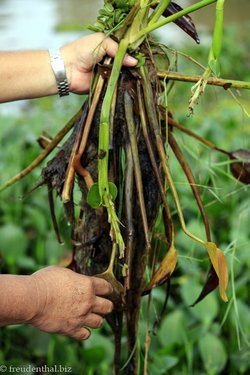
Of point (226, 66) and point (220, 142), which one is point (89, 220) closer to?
point (220, 142)

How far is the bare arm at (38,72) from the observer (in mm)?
1374

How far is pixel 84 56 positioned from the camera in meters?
1.35

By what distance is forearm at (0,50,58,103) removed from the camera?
4.57 ft

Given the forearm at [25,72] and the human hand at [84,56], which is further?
the forearm at [25,72]

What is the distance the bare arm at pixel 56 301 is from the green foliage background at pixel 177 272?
0.74ft

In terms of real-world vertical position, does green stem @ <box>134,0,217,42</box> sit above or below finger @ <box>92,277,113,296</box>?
above

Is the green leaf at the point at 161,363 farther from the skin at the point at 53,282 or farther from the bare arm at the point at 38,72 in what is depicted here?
the bare arm at the point at 38,72

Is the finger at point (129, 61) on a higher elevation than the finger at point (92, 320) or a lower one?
higher

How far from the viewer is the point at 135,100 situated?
1.27 m

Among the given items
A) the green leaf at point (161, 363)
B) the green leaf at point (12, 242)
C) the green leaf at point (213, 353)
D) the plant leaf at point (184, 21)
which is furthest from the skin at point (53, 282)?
the green leaf at point (12, 242)

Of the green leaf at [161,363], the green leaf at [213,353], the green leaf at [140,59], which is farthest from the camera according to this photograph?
the green leaf at [213,353]

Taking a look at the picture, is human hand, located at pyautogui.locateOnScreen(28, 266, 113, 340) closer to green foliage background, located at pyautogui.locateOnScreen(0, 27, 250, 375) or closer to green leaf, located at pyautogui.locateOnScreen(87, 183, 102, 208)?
green leaf, located at pyautogui.locateOnScreen(87, 183, 102, 208)

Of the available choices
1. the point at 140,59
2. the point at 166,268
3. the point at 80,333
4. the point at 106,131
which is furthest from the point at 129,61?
the point at 80,333

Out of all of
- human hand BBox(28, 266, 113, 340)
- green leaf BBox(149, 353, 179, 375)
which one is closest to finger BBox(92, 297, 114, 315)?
human hand BBox(28, 266, 113, 340)
